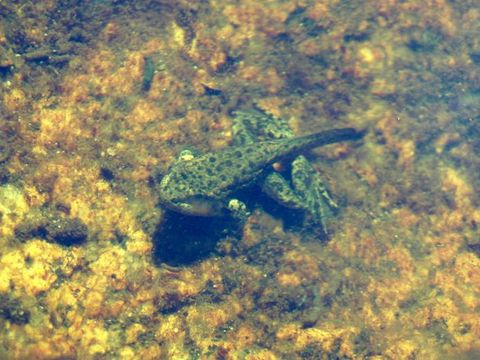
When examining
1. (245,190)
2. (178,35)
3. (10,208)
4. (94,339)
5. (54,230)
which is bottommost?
(94,339)

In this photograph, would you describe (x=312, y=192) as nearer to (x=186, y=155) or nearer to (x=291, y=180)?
(x=291, y=180)

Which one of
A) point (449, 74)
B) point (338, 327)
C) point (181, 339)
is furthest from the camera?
point (449, 74)

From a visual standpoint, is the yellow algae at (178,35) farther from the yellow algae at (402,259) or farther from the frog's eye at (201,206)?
the yellow algae at (402,259)

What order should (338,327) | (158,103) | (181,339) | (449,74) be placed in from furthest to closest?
(449,74)
(158,103)
(338,327)
(181,339)

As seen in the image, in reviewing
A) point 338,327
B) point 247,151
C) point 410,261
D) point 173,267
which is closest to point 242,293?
point 173,267

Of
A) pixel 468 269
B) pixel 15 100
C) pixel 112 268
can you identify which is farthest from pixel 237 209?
pixel 15 100

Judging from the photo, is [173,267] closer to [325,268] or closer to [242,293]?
[242,293]
